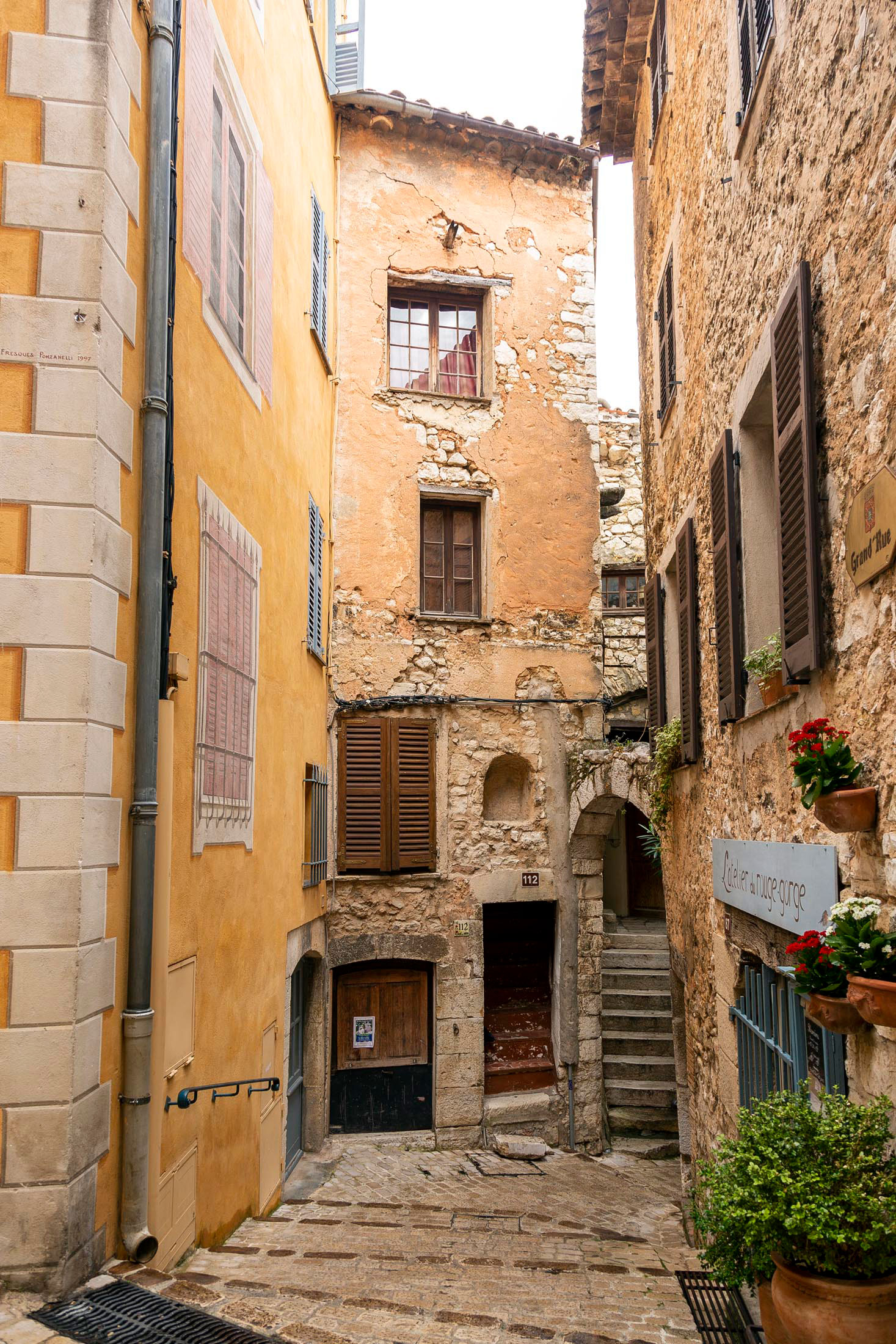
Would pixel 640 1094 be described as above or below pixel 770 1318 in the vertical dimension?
below

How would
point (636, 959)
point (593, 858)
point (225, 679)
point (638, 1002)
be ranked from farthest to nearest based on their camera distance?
point (636, 959), point (638, 1002), point (593, 858), point (225, 679)

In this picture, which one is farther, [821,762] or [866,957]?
[821,762]

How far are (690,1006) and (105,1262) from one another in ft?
15.6

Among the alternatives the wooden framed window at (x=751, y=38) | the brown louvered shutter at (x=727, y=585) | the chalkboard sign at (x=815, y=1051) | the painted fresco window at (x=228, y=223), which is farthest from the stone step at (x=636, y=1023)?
the wooden framed window at (x=751, y=38)

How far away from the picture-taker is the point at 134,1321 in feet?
11.5

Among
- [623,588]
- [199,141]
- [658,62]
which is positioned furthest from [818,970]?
[623,588]

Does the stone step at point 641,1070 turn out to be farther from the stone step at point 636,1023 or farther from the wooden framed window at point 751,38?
the wooden framed window at point 751,38

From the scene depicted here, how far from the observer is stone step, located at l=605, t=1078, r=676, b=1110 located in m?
11.3

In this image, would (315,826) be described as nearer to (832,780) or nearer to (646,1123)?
(646,1123)

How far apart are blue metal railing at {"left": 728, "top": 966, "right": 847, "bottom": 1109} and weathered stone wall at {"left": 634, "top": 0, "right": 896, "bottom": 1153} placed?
18 cm

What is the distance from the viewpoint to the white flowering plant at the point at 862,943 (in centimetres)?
286

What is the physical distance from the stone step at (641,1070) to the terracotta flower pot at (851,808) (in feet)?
30.2

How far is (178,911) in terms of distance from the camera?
4.95 meters

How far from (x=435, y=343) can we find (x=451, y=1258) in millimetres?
9506
